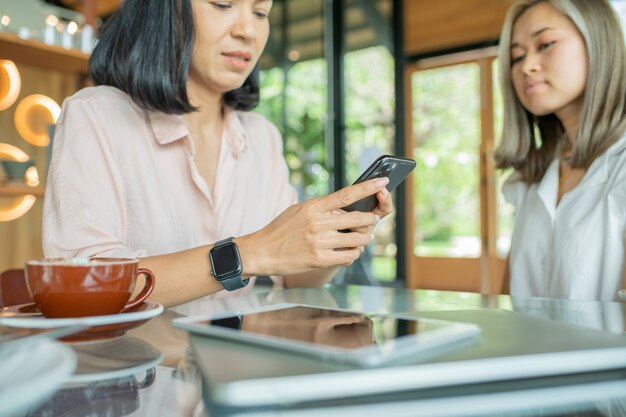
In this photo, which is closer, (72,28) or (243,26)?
(243,26)

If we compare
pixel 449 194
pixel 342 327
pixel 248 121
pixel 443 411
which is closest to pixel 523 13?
pixel 248 121

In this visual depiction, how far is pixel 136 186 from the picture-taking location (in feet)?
4.09

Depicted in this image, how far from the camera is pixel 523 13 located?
1.64 m

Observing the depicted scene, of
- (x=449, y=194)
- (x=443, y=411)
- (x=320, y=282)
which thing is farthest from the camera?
(x=449, y=194)

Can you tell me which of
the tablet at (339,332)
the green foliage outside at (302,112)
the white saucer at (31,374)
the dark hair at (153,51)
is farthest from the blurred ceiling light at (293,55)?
the white saucer at (31,374)

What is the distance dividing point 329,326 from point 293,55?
657 cm

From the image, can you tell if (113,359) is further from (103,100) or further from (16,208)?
(16,208)

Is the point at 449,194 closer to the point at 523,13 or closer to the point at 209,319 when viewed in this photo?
the point at 523,13

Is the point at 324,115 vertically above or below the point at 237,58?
above

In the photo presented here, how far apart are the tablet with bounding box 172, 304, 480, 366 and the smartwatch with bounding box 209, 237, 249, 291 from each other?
303 millimetres

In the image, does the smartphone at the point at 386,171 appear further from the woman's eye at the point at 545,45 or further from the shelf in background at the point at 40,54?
the shelf in background at the point at 40,54

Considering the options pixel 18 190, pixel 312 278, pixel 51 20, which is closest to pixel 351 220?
pixel 312 278

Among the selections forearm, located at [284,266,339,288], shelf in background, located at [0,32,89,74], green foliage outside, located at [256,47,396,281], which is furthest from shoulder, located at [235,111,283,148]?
green foliage outside, located at [256,47,396,281]

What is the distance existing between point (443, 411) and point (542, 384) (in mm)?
111
